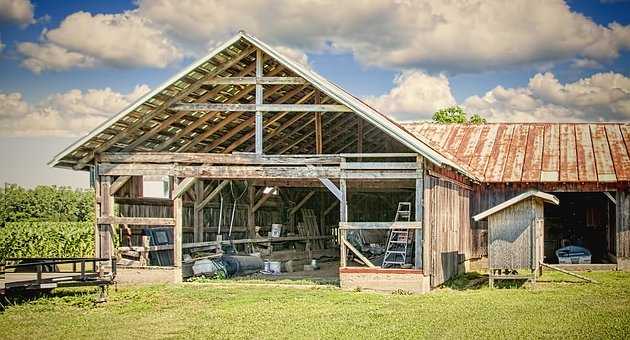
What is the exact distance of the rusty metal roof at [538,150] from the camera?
28.8m

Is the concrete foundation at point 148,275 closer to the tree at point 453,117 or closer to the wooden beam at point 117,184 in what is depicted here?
the wooden beam at point 117,184

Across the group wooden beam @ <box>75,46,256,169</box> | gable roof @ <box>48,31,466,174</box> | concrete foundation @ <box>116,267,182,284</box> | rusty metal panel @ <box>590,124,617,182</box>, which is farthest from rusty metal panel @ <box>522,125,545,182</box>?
concrete foundation @ <box>116,267,182,284</box>

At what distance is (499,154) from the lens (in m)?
31.3

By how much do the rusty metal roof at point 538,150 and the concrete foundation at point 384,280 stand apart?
247 inches

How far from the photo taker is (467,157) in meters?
31.5

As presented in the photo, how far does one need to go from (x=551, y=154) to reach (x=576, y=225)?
3.94m

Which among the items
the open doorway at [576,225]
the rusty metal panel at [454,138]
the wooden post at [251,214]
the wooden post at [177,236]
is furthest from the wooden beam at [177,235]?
the open doorway at [576,225]

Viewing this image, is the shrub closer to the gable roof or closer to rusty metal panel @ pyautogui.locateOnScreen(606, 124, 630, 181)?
the gable roof

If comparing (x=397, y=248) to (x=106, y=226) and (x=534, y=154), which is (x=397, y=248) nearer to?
(x=534, y=154)

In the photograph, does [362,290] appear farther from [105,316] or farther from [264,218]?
[264,218]

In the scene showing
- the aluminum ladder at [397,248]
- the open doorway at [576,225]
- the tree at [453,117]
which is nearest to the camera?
the aluminum ladder at [397,248]

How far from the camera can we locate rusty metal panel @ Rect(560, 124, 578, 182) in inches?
1123

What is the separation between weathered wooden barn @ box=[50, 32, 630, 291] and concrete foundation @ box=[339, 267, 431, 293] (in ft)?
0.09

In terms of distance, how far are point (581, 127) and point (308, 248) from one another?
12.0 m
